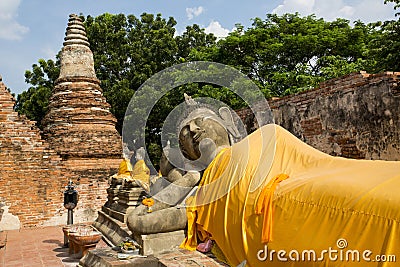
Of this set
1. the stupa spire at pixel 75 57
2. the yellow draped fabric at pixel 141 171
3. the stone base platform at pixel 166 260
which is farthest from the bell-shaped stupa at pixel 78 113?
the stone base platform at pixel 166 260

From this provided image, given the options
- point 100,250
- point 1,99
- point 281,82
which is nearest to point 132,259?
point 100,250

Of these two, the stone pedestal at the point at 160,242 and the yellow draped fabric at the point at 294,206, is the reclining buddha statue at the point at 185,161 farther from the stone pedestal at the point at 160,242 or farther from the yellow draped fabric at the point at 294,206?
the yellow draped fabric at the point at 294,206

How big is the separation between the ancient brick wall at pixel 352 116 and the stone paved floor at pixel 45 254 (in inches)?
144

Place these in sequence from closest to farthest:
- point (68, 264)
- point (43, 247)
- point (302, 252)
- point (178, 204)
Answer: point (302, 252) → point (178, 204) → point (68, 264) → point (43, 247)

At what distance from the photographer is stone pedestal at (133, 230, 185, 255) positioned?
3.80 m

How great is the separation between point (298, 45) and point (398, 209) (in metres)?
12.5

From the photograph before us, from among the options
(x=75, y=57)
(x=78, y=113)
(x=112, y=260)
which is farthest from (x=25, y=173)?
(x=112, y=260)

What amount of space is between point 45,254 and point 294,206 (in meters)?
4.64

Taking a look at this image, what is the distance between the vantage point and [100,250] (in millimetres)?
4035

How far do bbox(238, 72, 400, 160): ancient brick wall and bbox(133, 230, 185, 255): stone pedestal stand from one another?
11.5ft

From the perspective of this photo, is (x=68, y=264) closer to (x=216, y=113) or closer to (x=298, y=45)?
(x=216, y=113)

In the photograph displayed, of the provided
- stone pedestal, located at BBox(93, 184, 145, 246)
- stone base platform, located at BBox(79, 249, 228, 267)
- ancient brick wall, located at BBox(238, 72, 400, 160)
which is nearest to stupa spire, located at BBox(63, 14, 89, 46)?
stone pedestal, located at BBox(93, 184, 145, 246)

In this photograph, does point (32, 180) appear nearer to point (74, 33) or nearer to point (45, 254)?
point (45, 254)

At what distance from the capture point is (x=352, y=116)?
253 inches
